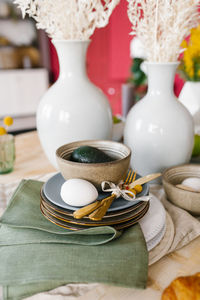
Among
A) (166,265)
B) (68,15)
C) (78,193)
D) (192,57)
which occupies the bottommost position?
(166,265)

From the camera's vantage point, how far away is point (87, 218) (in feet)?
1.72

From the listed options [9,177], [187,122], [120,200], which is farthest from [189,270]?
[9,177]

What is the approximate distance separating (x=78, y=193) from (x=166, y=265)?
209 millimetres

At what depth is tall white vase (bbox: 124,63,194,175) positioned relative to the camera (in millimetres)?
744

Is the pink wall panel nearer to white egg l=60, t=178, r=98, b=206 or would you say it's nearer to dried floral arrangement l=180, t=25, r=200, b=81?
dried floral arrangement l=180, t=25, r=200, b=81

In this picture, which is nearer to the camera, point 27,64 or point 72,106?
point 72,106

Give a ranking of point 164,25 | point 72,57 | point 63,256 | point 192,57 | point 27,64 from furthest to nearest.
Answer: point 27,64
point 192,57
point 72,57
point 164,25
point 63,256

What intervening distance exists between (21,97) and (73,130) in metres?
4.12

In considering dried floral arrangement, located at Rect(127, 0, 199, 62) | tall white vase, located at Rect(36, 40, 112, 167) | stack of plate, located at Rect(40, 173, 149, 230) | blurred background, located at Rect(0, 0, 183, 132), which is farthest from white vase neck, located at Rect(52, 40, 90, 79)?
blurred background, located at Rect(0, 0, 183, 132)

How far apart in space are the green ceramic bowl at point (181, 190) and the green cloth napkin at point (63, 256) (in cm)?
15

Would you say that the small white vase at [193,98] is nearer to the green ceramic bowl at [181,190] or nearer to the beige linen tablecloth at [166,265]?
the green ceramic bowl at [181,190]

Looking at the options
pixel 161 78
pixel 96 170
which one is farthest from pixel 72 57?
pixel 96 170

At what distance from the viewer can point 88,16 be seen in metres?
0.74

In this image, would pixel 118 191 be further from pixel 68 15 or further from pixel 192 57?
pixel 192 57
